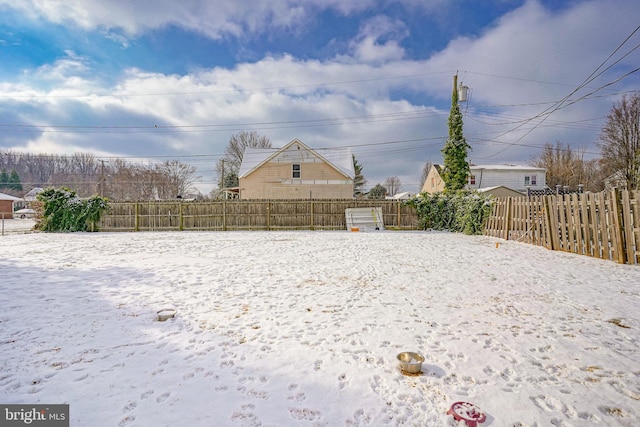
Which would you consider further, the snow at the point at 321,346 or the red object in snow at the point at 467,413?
the snow at the point at 321,346

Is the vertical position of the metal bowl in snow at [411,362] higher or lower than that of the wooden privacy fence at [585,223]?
lower

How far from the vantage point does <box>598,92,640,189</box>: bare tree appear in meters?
22.8

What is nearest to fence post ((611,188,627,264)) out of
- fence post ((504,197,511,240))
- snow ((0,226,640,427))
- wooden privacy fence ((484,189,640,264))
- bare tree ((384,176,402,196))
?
wooden privacy fence ((484,189,640,264))

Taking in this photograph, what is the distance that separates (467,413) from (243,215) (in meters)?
15.5

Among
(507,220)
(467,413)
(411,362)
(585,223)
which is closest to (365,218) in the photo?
(507,220)

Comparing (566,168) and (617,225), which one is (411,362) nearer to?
(617,225)

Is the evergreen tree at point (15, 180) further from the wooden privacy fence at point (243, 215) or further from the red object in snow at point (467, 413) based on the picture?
the red object in snow at point (467, 413)

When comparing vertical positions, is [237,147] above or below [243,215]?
above

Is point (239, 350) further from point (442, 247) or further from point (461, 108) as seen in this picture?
point (461, 108)

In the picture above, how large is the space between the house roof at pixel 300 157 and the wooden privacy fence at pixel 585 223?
1440cm

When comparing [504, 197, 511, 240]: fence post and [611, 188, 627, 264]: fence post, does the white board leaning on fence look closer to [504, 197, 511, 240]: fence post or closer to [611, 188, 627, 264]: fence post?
[504, 197, 511, 240]: fence post

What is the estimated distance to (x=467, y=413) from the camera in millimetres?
1925

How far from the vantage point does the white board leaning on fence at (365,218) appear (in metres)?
16.4

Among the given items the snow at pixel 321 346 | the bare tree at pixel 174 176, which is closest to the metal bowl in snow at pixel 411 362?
the snow at pixel 321 346
